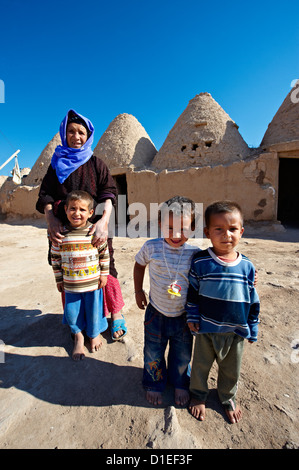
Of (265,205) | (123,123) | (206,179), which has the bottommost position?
(265,205)

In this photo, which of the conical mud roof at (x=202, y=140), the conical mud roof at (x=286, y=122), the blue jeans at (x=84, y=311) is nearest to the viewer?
the blue jeans at (x=84, y=311)

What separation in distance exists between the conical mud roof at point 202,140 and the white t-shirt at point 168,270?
6.90 metres

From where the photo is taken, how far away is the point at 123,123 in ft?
33.6

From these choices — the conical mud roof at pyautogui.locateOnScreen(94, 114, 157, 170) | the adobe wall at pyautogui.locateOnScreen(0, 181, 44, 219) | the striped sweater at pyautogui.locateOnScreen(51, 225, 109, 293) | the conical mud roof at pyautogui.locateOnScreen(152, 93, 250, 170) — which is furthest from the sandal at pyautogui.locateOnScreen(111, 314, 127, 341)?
the adobe wall at pyautogui.locateOnScreen(0, 181, 44, 219)

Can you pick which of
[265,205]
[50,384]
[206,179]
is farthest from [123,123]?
[50,384]

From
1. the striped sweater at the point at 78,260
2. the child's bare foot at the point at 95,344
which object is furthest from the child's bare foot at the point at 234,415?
the striped sweater at the point at 78,260

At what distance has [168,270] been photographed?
1.19 metres

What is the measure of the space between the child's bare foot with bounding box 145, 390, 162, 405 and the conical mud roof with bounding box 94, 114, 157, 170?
8233 millimetres

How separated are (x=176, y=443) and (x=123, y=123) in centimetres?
1114

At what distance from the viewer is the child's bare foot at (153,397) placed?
120 cm

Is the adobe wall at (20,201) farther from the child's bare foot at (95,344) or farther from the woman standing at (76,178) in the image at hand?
the child's bare foot at (95,344)

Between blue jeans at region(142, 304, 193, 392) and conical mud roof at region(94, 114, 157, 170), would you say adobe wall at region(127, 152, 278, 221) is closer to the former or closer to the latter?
conical mud roof at region(94, 114, 157, 170)

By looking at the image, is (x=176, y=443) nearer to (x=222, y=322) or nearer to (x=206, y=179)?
(x=222, y=322)
